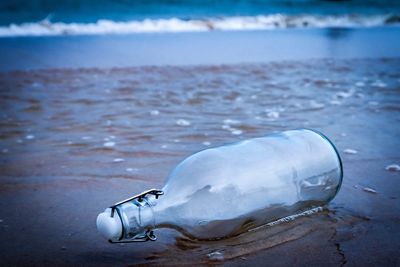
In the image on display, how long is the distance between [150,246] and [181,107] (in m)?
1.83

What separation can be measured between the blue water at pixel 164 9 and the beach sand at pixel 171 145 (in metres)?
5.25

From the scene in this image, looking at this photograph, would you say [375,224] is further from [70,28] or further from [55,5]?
[55,5]

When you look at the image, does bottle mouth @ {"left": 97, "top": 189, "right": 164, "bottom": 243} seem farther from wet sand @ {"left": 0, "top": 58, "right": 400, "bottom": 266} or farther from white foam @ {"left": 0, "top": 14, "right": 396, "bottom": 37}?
white foam @ {"left": 0, "top": 14, "right": 396, "bottom": 37}

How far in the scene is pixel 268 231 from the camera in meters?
1.36

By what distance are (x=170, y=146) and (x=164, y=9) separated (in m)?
8.98

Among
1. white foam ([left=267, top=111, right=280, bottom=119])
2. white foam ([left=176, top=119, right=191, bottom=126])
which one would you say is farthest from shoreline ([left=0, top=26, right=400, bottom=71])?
white foam ([left=176, top=119, right=191, bottom=126])

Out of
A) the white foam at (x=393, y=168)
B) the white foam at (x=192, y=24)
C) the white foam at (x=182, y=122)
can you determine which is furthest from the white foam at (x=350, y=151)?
the white foam at (x=192, y=24)

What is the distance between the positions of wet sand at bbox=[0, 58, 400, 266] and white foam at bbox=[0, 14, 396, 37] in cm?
415

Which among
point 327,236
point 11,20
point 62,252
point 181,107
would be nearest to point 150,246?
point 62,252

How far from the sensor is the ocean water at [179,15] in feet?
29.2

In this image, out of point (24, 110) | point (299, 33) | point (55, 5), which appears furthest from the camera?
point (55, 5)

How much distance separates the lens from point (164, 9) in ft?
35.4

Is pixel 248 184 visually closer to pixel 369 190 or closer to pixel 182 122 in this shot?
pixel 369 190

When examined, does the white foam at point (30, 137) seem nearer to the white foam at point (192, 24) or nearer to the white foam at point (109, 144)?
the white foam at point (109, 144)
